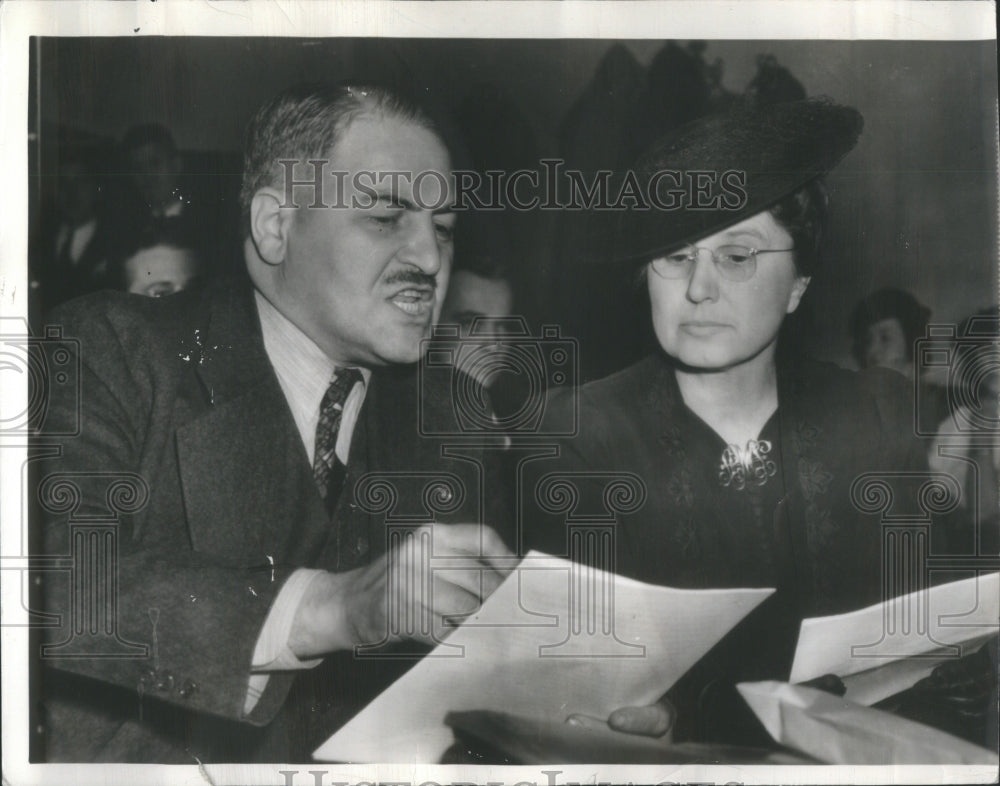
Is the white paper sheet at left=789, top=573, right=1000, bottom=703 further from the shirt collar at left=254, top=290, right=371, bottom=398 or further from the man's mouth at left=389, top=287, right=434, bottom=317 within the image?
the shirt collar at left=254, top=290, right=371, bottom=398

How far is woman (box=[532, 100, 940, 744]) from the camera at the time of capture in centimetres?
266

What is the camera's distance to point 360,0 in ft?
8.80

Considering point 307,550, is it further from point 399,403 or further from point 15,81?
point 15,81

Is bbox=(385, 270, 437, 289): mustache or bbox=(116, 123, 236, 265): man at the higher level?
bbox=(116, 123, 236, 265): man

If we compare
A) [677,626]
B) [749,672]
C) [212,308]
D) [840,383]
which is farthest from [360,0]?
[749,672]

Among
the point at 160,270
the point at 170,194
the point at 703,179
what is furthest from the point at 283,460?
the point at 703,179

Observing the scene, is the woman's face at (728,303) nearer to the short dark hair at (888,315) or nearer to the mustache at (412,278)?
the short dark hair at (888,315)

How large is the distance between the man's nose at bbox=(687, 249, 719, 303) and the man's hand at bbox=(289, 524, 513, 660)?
77 centimetres

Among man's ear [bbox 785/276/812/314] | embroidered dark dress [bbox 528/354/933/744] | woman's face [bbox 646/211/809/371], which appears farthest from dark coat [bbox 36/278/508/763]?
man's ear [bbox 785/276/812/314]

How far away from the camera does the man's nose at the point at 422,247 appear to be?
2.63 meters

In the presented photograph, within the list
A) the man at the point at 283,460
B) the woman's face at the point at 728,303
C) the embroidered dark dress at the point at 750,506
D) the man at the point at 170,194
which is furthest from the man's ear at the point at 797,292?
the man at the point at 170,194

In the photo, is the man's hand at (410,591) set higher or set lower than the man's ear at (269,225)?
lower

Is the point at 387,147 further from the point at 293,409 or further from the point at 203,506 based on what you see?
the point at 203,506

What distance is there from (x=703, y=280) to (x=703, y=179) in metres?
0.25
